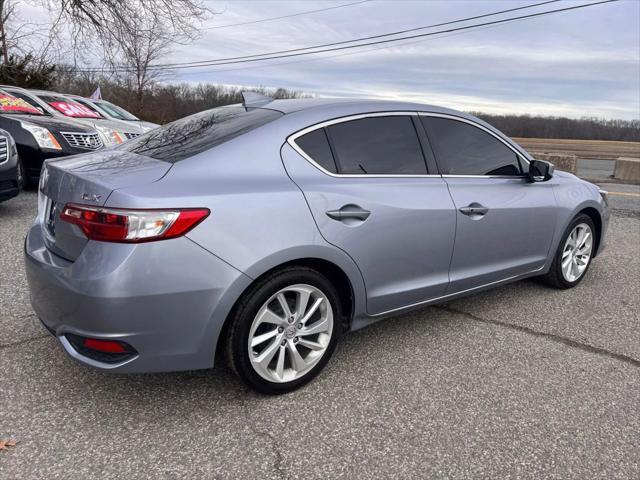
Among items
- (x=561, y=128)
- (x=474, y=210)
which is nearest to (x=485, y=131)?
(x=474, y=210)

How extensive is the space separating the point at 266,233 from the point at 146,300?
2.04 feet

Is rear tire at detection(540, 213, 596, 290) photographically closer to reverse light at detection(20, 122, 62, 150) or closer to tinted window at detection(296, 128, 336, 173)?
tinted window at detection(296, 128, 336, 173)

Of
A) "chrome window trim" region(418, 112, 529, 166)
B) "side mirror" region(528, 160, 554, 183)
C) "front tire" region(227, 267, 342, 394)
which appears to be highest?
"chrome window trim" region(418, 112, 529, 166)

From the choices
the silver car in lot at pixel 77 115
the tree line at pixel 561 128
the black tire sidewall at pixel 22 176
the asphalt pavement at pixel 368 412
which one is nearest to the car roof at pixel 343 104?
the asphalt pavement at pixel 368 412

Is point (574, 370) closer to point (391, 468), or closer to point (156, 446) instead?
point (391, 468)

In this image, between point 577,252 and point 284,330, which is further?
point 577,252

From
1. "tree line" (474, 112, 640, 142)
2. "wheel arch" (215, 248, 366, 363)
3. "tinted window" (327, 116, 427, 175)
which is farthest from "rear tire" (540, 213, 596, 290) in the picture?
"tree line" (474, 112, 640, 142)

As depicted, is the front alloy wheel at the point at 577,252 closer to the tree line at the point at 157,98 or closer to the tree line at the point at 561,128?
the tree line at the point at 561,128

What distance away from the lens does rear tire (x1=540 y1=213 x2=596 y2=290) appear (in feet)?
14.5

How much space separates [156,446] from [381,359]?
1.44 metres

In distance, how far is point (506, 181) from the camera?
150 inches

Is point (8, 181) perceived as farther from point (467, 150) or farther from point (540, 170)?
point (540, 170)

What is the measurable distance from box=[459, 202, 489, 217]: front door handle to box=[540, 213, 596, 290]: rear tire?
1.24 m

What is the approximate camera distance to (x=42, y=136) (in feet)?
25.3
